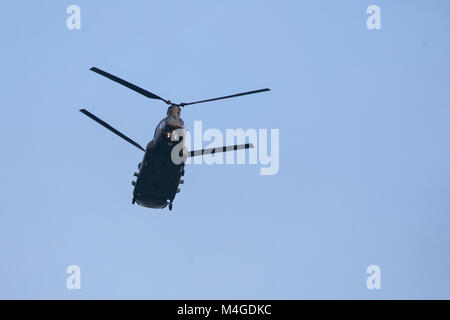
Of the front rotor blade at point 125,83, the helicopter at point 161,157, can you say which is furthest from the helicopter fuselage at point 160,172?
the front rotor blade at point 125,83

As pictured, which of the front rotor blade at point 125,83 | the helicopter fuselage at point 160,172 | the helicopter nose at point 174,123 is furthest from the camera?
the helicopter fuselage at point 160,172

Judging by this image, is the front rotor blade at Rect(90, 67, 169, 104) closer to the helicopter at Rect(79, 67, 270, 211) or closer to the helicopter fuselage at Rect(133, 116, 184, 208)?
the helicopter at Rect(79, 67, 270, 211)

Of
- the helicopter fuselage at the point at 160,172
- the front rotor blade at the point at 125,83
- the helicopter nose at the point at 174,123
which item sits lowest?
the helicopter fuselage at the point at 160,172

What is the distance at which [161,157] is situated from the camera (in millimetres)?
50625

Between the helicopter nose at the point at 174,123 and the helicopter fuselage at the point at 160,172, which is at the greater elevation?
the helicopter nose at the point at 174,123

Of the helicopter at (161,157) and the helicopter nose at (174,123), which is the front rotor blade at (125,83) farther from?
the helicopter nose at (174,123)

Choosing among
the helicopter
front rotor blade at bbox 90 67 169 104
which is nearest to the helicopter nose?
the helicopter

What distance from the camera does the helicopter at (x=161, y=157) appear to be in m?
49.1

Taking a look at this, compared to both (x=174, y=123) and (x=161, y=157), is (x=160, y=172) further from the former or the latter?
(x=174, y=123)
